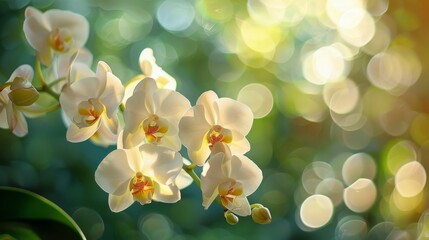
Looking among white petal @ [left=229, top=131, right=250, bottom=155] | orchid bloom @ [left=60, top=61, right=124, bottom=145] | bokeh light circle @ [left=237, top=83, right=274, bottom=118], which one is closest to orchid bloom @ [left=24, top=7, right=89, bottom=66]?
orchid bloom @ [left=60, top=61, right=124, bottom=145]

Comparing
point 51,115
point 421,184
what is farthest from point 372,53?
point 51,115

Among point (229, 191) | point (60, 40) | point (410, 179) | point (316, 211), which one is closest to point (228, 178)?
point (229, 191)

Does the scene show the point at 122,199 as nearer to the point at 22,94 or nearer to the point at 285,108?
the point at 22,94

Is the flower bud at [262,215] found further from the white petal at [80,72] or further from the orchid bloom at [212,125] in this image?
the white petal at [80,72]

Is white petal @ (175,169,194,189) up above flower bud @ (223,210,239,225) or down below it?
below

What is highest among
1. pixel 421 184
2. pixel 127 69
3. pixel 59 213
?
pixel 59 213

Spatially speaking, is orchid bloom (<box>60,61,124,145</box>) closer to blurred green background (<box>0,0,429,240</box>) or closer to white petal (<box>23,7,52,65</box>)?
white petal (<box>23,7,52,65</box>)

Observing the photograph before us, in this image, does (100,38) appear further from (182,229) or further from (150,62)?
(150,62)

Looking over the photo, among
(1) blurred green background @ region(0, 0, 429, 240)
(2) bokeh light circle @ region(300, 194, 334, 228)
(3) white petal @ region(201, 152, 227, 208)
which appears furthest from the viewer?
(2) bokeh light circle @ region(300, 194, 334, 228)

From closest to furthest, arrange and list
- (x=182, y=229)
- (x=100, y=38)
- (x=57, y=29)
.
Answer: (x=57, y=29) → (x=182, y=229) → (x=100, y=38)
